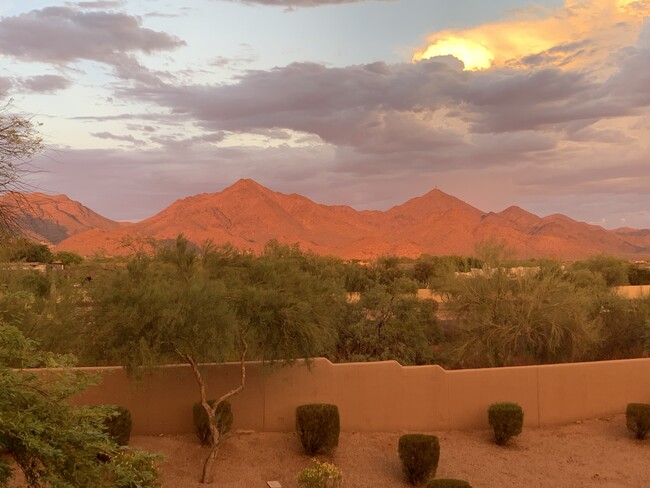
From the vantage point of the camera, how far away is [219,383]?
59.7ft

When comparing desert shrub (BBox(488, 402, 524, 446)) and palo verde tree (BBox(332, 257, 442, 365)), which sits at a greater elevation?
palo verde tree (BBox(332, 257, 442, 365))

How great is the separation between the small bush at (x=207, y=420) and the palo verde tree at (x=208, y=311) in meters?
0.26

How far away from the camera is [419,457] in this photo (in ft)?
51.9

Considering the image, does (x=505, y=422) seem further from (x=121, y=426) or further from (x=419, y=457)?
(x=121, y=426)

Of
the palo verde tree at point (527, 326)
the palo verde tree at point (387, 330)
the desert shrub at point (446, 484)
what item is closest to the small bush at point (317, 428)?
the desert shrub at point (446, 484)

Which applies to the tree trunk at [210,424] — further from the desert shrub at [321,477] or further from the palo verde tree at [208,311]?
the desert shrub at [321,477]

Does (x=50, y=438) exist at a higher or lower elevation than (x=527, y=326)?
higher

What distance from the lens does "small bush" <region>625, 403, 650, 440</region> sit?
19.3 m

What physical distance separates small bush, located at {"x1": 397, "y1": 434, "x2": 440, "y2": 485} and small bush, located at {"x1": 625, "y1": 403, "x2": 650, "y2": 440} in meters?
6.68

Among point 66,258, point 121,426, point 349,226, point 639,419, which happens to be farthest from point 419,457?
point 349,226

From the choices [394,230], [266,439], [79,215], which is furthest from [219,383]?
[394,230]

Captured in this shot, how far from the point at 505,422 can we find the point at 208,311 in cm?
844

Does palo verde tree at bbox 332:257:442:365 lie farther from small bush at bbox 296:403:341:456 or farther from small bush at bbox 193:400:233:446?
small bush at bbox 193:400:233:446

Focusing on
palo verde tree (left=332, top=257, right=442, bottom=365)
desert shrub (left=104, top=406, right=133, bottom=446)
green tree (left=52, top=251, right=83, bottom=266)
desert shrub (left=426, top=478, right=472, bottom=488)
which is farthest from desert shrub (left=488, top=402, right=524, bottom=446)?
green tree (left=52, top=251, right=83, bottom=266)
